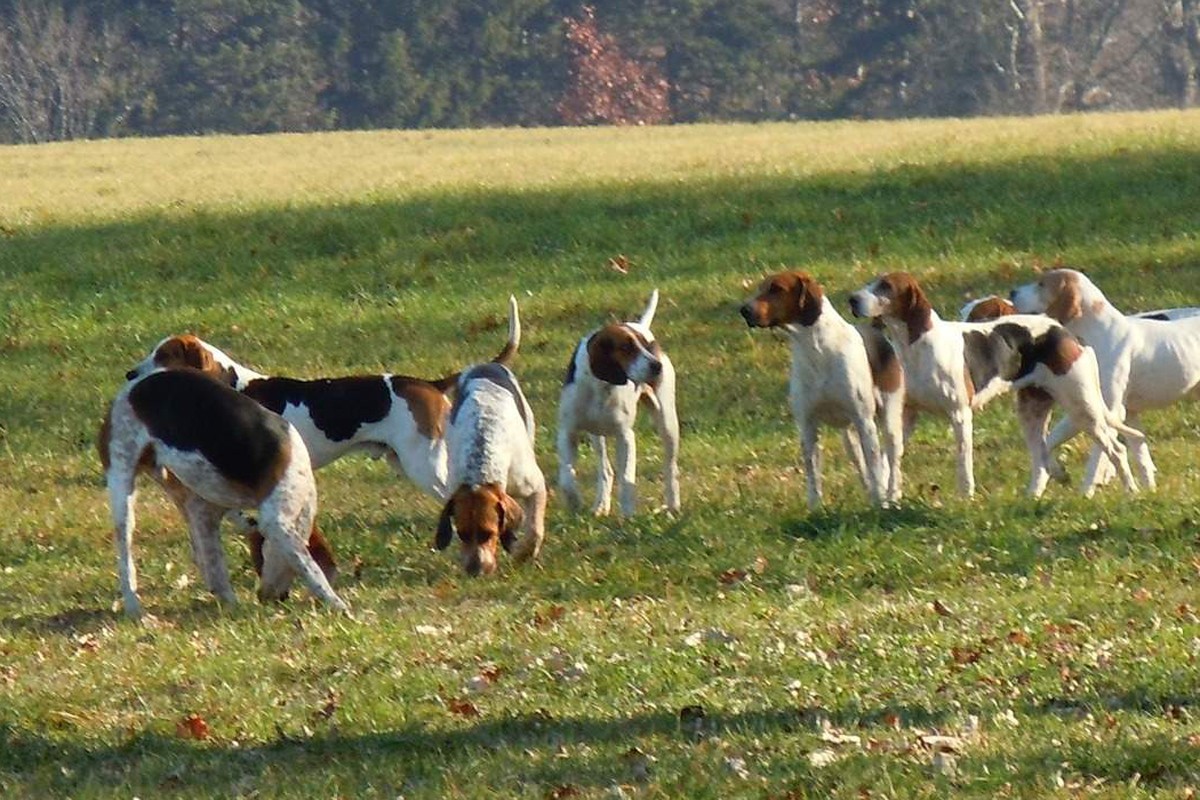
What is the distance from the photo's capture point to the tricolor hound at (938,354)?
12109 mm

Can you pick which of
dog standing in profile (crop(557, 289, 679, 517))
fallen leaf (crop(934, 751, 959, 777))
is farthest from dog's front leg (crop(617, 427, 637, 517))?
fallen leaf (crop(934, 751, 959, 777))

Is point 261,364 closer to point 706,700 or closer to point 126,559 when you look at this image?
point 126,559

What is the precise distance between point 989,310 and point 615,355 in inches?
113

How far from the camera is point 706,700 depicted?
7762 millimetres

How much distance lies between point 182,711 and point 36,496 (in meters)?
6.88

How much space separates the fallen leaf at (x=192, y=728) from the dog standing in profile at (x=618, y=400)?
15.1 ft

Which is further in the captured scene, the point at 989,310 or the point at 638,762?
the point at 989,310

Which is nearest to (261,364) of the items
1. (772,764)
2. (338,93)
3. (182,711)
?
(182,711)

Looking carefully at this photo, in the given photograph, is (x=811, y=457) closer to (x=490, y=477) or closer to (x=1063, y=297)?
(x=1063, y=297)

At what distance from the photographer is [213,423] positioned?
10062mm

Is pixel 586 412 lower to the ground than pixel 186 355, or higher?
lower

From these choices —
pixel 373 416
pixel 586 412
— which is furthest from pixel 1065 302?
pixel 373 416

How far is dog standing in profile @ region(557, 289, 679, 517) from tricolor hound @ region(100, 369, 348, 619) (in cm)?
252

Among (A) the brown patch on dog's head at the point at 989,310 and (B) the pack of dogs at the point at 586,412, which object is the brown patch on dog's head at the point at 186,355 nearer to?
(B) the pack of dogs at the point at 586,412
